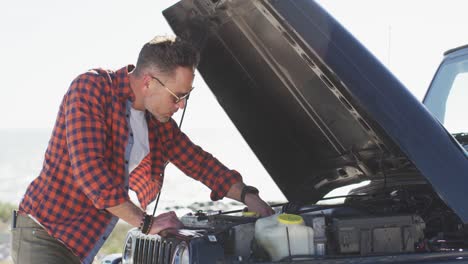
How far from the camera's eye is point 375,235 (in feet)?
9.04

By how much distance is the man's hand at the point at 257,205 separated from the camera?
3.41 m

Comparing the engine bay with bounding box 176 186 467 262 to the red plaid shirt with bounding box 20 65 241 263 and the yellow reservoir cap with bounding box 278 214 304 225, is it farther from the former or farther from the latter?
the red plaid shirt with bounding box 20 65 241 263

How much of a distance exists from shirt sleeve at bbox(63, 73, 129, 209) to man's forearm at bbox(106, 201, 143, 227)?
0.02 metres

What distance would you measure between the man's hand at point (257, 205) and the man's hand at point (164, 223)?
651mm

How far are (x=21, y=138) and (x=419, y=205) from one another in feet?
203

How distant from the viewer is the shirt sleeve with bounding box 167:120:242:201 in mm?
3598

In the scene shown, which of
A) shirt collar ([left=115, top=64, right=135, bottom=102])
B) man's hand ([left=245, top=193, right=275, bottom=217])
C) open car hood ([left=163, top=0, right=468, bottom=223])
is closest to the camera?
open car hood ([left=163, top=0, right=468, bottom=223])

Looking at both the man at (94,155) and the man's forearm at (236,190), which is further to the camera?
the man's forearm at (236,190)

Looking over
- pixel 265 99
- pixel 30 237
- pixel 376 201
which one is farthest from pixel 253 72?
pixel 30 237

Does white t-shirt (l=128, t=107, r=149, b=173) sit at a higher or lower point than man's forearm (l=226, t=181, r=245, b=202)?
higher

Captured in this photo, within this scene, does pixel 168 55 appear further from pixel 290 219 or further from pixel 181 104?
pixel 290 219

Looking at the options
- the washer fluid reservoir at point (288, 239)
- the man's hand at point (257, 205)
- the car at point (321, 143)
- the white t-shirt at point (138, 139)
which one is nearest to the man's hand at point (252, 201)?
the man's hand at point (257, 205)

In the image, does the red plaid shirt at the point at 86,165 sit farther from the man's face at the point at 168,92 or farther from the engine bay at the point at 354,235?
the engine bay at the point at 354,235

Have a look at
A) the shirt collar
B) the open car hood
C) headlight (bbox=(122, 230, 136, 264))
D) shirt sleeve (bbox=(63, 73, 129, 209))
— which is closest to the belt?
shirt sleeve (bbox=(63, 73, 129, 209))
